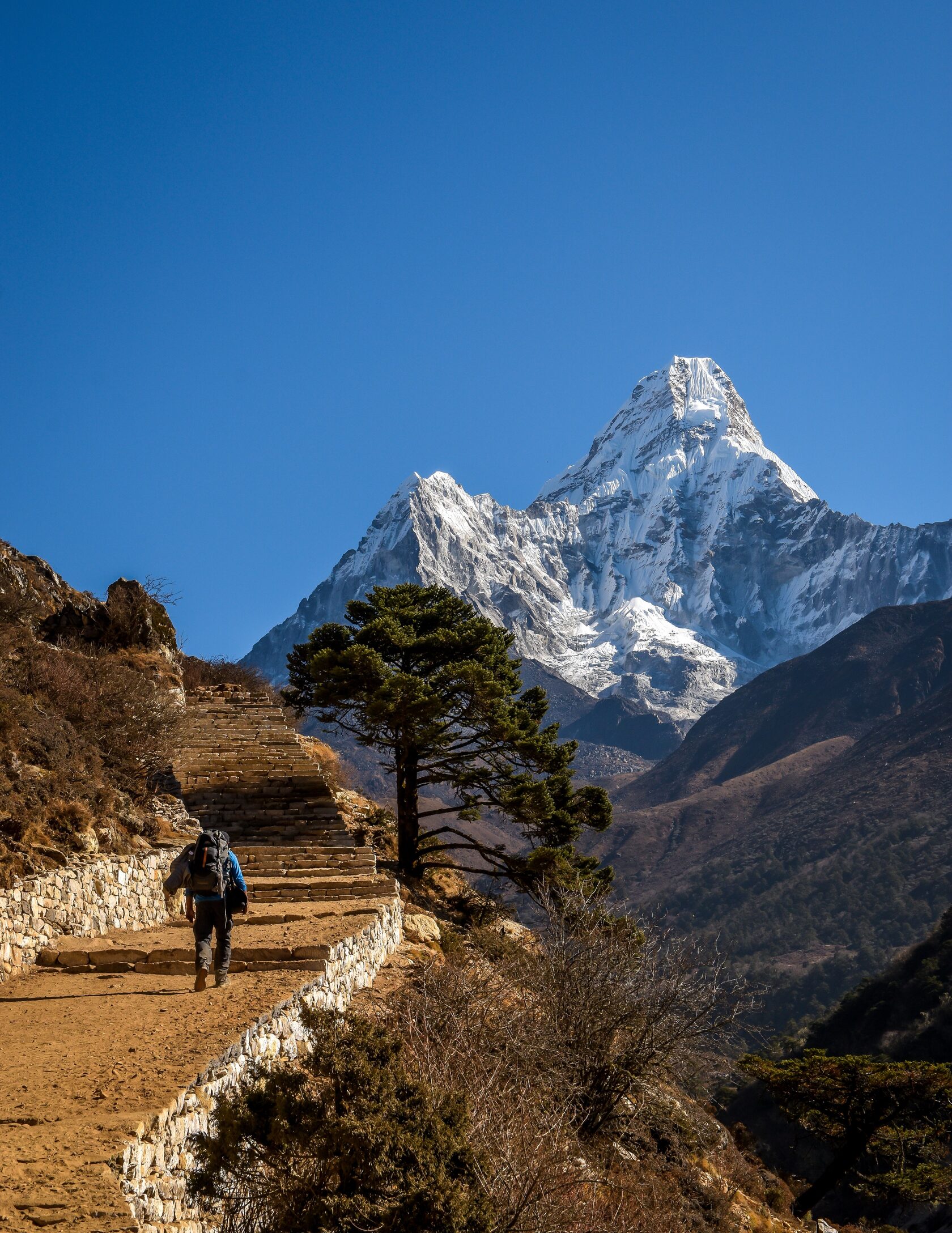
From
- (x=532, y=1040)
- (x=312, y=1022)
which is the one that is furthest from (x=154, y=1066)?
(x=532, y=1040)

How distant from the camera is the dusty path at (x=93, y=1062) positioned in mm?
4098

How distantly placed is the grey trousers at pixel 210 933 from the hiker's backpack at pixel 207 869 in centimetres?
9

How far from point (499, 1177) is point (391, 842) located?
57.5 feet

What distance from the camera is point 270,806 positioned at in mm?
16828

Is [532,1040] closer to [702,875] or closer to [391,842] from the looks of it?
[391,842]

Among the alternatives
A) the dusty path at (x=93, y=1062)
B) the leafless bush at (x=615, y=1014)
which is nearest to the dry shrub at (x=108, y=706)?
the dusty path at (x=93, y=1062)

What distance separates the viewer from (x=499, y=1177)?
4.84 meters

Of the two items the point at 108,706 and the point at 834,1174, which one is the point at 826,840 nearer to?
the point at 834,1174

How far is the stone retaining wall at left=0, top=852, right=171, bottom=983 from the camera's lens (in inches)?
324

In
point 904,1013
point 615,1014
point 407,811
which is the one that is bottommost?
point 904,1013

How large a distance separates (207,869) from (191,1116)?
2.89m

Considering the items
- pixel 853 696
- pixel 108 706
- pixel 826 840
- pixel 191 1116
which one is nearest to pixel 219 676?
pixel 108 706

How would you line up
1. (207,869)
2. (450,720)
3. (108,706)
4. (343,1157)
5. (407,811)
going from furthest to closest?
(407,811) → (450,720) → (108,706) → (207,869) → (343,1157)

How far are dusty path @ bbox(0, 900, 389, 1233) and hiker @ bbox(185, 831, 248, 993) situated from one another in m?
0.21
